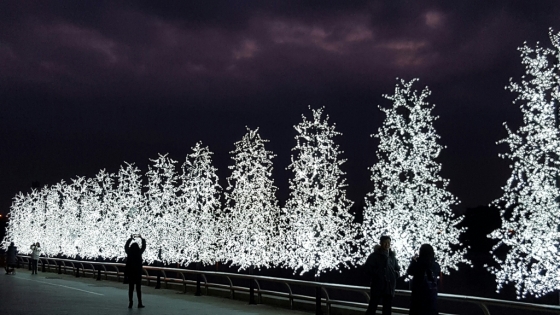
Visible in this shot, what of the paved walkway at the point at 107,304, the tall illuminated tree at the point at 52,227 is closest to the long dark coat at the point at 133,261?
the paved walkway at the point at 107,304

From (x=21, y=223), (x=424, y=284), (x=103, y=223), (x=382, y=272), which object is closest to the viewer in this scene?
(x=424, y=284)

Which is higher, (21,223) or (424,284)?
(21,223)

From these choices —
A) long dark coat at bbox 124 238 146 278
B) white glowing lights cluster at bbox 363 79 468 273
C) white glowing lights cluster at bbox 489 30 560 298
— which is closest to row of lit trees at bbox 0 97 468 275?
white glowing lights cluster at bbox 363 79 468 273

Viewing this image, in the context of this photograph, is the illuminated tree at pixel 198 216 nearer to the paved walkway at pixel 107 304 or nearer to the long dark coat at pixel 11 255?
the long dark coat at pixel 11 255

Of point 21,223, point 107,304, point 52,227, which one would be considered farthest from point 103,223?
point 107,304

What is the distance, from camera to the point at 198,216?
167 feet

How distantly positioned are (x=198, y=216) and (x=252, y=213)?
7.03 metres

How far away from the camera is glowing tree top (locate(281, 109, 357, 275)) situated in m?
38.2

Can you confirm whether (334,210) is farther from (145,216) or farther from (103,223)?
(103,223)

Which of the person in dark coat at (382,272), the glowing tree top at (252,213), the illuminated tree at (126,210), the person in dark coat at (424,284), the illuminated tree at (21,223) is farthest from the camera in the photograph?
the illuminated tree at (21,223)

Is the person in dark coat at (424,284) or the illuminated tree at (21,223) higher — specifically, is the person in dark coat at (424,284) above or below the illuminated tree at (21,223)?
below

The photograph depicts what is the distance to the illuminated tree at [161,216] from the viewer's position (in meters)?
51.3

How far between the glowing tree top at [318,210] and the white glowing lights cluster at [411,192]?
4413 mm

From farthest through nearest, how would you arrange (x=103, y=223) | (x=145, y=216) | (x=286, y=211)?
(x=103, y=223), (x=145, y=216), (x=286, y=211)
